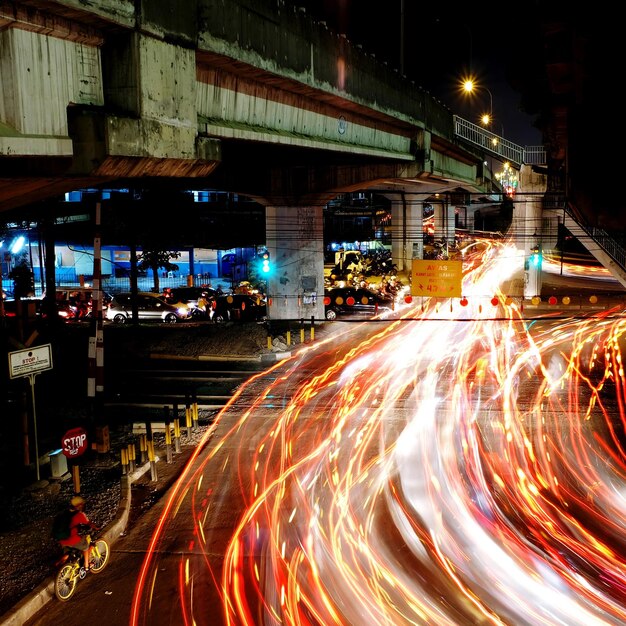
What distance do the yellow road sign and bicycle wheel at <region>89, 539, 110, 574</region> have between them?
18.8 meters

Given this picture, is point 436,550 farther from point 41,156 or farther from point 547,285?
point 547,285

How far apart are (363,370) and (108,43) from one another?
52.2 ft

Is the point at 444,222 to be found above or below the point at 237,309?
above

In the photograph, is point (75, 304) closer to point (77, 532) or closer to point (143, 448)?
point (143, 448)

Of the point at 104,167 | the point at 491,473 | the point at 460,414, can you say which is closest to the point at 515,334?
the point at 460,414

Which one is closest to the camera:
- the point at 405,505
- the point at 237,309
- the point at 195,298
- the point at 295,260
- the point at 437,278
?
the point at 405,505

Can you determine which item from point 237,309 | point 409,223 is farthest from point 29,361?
point 409,223

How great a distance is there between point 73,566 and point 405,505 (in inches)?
225

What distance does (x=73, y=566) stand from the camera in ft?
27.8

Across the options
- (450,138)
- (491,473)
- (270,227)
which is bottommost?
(491,473)

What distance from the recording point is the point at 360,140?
62.7 ft

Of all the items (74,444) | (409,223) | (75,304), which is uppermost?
(409,223)

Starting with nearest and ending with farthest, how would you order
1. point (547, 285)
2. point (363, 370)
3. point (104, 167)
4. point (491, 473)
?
1. point (104, 167)
2. point (491, 473)
3. point (363, 370)
4. point (547, 285)

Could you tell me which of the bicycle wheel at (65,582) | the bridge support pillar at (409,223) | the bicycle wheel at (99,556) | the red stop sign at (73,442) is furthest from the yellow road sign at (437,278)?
the bridge support pillar at (409,223)
